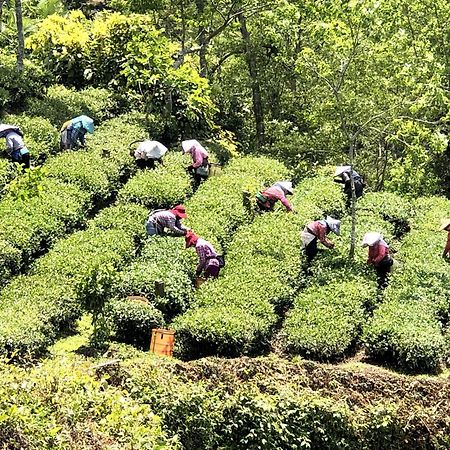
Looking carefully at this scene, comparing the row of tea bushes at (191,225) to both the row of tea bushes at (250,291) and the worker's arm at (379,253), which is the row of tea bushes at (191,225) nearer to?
the row of tea bushes at (250,291)

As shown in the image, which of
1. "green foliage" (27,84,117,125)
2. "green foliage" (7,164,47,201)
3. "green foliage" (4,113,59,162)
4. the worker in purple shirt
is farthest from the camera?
"green foliage" (27,84,117,125)

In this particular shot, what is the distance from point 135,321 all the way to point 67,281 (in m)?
1.54

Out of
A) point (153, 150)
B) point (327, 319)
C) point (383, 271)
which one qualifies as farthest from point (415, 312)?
point (153, 150)

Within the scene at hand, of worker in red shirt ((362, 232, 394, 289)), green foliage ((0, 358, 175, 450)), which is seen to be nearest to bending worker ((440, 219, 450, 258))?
worker in red shirt ((362, 232, 394, 289))

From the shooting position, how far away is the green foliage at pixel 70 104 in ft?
69.4

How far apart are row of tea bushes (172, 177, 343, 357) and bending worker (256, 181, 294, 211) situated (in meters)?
0.34

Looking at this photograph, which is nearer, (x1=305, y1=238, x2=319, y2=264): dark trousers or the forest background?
(x1=305, y1=238, x2=319, y2=264): dark trousers

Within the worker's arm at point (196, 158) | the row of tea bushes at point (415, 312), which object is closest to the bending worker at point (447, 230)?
the row of tea bushes at point (415, 312)

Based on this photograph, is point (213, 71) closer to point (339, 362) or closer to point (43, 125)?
point (43, 125)

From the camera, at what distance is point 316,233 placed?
51.8 ft

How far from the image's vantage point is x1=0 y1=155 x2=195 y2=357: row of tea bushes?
38.8 feet

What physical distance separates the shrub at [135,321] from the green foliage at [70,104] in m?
9.25

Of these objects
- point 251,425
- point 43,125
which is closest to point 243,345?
point 251,425

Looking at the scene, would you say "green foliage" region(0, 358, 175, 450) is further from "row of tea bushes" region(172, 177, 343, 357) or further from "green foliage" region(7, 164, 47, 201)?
"row of tea bushes" region(172, 177, 343, 357)
